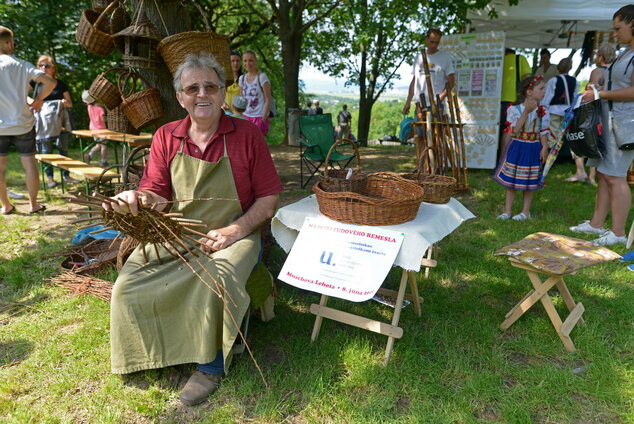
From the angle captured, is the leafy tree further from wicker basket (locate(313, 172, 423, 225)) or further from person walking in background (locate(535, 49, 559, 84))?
wicker basket (locate(313, 172, 423, 225))

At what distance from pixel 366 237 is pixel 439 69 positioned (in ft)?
14.9

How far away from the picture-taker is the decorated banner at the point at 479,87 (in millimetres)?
6785

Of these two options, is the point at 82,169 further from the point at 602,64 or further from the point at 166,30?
the point at 602,64

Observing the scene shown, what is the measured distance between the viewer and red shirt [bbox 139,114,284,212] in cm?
238

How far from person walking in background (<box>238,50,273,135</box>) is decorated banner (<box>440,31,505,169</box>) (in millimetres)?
3444

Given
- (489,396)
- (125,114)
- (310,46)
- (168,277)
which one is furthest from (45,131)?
(310,46)

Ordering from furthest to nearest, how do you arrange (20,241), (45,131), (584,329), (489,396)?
(45,131)
(20,241)
(584,329)
(489,396)

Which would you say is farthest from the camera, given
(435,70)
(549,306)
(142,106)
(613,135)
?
(435,70)

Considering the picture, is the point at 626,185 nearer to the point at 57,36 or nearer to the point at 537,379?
the point at 537,379

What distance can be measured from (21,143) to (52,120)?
181 cm

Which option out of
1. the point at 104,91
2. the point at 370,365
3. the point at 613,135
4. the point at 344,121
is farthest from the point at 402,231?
the point at 344,121

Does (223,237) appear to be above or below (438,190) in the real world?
below

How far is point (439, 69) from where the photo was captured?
590cm

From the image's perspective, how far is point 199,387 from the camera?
2.10 meters
